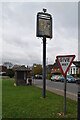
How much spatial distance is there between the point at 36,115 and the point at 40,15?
23.9ft

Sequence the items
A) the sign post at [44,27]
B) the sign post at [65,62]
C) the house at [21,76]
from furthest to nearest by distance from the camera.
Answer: the house at [21,76] < the sign post at [44,27] < the sign post at [65,62]

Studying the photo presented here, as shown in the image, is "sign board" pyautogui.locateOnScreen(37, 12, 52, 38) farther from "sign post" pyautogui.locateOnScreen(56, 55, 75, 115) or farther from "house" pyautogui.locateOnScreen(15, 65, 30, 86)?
"house" pyautogui.locateOnScreen(15, 65, 30, 86)

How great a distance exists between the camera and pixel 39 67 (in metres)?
83.6

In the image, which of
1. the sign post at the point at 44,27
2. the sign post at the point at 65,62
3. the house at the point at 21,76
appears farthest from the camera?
the house at the point at 21,76

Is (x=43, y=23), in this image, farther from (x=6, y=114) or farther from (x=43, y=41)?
(x=6, y=114)

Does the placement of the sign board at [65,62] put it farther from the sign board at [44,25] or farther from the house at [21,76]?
the house at [21,76]

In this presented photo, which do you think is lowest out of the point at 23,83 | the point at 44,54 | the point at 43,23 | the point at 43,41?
the point at 23,83

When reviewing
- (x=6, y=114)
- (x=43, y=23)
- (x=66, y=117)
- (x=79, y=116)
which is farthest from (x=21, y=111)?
(x=43, y=23)

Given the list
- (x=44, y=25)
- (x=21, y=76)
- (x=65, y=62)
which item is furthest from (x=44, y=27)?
(x=21, y=76)

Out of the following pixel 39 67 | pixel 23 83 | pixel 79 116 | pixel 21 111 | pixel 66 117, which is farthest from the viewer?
pixel 39 67

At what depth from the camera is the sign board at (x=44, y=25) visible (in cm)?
1254

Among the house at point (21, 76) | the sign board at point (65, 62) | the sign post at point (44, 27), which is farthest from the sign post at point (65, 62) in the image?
the house at point (21, 76)

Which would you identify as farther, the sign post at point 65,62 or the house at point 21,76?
the house at point 21,76

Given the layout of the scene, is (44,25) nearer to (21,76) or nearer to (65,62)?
(65,62)
